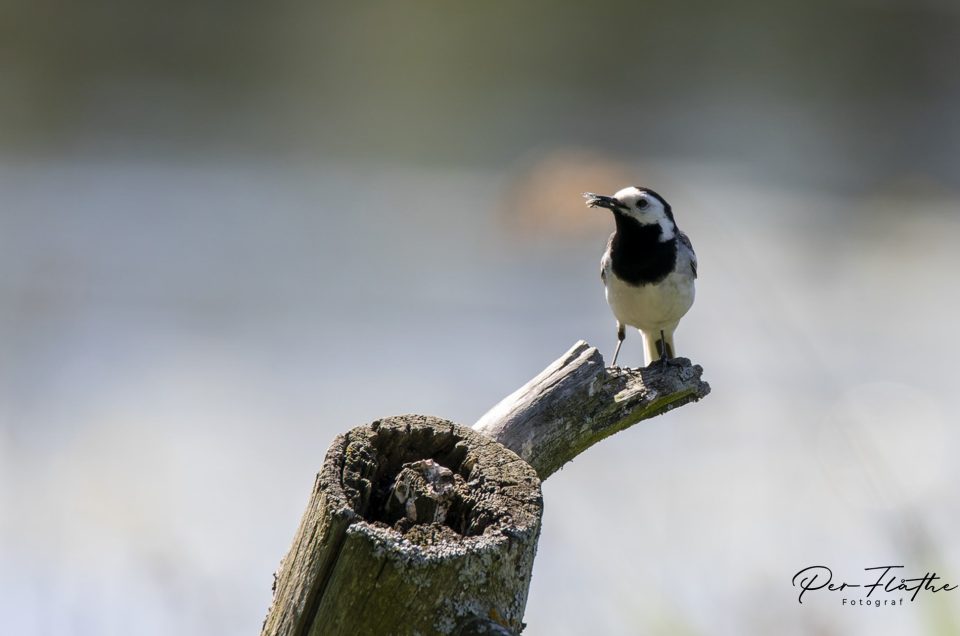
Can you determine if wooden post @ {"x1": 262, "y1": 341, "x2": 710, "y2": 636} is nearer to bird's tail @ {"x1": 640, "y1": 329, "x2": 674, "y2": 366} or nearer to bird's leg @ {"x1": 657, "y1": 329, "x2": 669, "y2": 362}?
bird's leg @ {"x1": 657, "y1": 329, "x2": 669, "y2": 362}

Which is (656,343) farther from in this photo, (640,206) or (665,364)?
(665,364)

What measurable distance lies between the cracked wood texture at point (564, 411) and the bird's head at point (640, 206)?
110cm

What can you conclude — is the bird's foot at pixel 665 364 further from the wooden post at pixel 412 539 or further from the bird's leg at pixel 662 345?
the wooden post at pixel 412 539

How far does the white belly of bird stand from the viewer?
287 centimetres

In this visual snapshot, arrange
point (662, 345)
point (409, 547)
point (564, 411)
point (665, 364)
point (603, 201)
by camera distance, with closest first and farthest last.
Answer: point (409, 547) < point (564, 411) < point (665, 364) < point (603, 201) < point (662, 345)

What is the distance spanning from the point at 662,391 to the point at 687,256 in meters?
1.06

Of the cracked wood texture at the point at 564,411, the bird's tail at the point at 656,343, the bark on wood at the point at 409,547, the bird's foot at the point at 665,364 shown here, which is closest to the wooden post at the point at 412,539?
the bark on wood at the point at 409,547

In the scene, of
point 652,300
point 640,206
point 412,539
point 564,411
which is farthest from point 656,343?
point 412,539

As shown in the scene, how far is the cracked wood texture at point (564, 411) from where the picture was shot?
162 cm

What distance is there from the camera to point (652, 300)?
2.88 m

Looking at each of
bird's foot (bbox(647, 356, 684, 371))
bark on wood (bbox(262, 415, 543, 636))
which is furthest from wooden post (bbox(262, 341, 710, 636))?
bird's foot (bbox(647, 356, 684, 371))

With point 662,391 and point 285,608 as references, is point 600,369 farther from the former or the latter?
point 285,608

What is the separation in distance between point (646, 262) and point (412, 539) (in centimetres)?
190

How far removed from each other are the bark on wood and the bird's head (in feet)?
5.48
